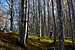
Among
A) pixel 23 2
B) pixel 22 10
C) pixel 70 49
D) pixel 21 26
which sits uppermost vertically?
pixel 23 2

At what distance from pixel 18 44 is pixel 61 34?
4.51 meters

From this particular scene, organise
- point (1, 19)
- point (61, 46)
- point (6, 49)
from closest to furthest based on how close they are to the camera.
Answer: point (61, 46)
point (6, 49)
point (1, 19)

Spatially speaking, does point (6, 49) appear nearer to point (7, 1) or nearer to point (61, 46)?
point (61, 46)

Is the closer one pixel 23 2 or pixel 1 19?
pixel 23 2

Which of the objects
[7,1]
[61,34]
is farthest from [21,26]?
[7,1]

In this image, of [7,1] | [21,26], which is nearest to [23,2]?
[21,26]

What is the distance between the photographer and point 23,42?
10.2m

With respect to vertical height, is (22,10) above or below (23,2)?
below

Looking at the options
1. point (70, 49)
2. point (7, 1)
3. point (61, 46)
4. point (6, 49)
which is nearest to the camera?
→ point (61, 46)

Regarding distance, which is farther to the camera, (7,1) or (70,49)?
(7,1)

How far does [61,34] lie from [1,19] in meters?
33.0

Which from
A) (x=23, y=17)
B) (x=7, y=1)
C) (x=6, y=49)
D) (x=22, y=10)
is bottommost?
(x=6, y=49)

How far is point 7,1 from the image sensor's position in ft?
81.9

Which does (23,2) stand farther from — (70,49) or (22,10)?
(70,49)
